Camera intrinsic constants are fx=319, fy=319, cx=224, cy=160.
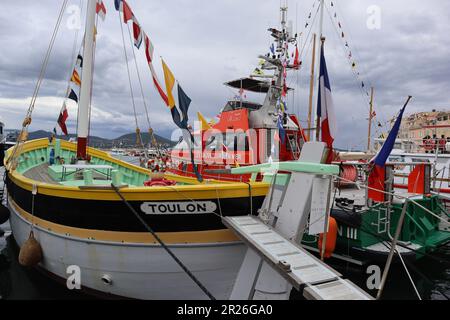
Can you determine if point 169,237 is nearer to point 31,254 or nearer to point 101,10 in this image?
point 31,254

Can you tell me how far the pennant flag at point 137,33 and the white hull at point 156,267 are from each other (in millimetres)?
3995

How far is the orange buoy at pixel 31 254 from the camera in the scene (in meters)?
5.64

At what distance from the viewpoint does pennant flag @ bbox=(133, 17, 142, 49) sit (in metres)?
6.59

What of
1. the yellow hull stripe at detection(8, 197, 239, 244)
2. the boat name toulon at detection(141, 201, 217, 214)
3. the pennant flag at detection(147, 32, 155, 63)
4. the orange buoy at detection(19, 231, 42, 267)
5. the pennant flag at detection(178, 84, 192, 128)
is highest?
the pennant flag at detection(147, 32, 155, 63)

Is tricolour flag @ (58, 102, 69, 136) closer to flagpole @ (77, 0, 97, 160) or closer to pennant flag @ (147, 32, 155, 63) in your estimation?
flagpole @ (77, 0, 97, 160)

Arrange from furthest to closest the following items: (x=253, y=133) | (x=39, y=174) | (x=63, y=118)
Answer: (x=253, y=133) < (x=63, y=118) < (x=39, y=174)

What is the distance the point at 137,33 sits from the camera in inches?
262

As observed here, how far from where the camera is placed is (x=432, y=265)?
9.37 m

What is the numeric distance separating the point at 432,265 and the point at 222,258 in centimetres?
784

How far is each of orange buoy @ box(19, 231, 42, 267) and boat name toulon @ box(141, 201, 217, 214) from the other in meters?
2.58

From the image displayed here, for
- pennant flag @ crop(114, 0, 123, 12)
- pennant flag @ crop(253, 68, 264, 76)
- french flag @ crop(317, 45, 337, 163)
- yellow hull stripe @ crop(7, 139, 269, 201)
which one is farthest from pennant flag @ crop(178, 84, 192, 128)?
pennant flag @ crop(253, 68, 264, 76)

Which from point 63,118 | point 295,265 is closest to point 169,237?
point 295,265

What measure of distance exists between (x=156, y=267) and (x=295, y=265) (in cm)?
225

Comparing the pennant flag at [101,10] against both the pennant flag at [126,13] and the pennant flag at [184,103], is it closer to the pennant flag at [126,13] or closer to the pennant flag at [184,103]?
the pennant flag at [126,13]
